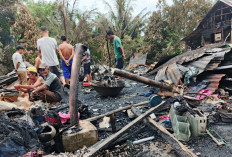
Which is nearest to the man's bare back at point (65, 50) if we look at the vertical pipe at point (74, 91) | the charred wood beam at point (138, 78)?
the charred wood beam at point (138, 78)

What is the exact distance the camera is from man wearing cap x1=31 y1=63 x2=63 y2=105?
4.35 m

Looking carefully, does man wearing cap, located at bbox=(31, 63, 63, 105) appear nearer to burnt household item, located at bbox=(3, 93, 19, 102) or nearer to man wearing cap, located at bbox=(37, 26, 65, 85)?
burnt household item, located at bbox=(3, 93, 19, 102)

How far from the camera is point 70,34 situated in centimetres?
1474

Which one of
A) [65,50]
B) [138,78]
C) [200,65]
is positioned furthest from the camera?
[65,50]

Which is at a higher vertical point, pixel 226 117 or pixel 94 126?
pixel 94 126

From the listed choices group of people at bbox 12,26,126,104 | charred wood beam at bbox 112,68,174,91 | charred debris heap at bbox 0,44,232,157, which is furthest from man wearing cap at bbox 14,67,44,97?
charred wood beam at bbox 112,68,174,91

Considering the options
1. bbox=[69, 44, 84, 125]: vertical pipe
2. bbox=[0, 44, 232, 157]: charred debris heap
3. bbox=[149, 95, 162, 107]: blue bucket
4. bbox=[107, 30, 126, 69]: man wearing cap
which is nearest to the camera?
bbox=[0, 44, 232, 157]: charred debris heap

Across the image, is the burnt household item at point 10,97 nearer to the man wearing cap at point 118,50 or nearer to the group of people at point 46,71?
the group of people at point 46,71

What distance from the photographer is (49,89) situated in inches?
184

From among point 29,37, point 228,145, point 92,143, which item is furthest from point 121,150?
point 29,37

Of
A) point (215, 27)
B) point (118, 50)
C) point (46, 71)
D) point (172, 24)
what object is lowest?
point (46, 71)

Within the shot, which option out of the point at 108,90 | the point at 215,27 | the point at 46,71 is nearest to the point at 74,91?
the point at 46,71

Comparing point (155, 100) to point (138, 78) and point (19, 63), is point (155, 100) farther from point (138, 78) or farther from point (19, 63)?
point (19, 63)

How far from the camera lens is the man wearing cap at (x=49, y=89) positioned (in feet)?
14.3
